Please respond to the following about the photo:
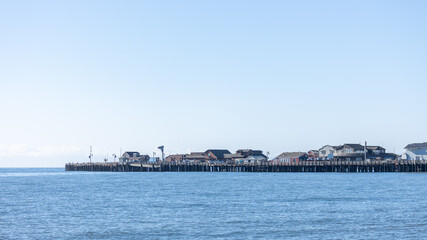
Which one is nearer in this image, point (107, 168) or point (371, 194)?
point (371, 194)

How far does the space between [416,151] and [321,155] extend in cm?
3014

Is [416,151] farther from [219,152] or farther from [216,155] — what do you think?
[219,152]

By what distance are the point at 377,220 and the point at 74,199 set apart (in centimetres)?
3185

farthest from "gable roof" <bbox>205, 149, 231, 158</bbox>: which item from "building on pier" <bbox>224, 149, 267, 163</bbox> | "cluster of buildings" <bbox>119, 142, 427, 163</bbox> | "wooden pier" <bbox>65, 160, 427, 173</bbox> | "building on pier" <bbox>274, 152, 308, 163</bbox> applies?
"building on pier" <bbox>274, 152, 308, 163</bbox>

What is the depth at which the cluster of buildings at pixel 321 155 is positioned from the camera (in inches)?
5153

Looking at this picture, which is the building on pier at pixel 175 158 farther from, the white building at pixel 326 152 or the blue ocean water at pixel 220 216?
the blue ocean water at pixel 220 216

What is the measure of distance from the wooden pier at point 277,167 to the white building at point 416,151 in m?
9.77

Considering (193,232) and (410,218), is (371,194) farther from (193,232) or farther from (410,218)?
(193,232)

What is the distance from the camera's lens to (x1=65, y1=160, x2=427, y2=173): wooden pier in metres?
120

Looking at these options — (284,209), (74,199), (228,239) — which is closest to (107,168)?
(74,199)

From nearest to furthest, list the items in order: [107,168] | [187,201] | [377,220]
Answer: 1. [377,220]
2. [187,201]
3. [107,168]

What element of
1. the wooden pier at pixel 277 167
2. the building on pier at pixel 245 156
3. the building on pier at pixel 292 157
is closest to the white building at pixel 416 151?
the wooden pier at pixel 277 167

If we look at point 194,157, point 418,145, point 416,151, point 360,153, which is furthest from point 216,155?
point 418,145

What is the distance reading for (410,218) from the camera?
40406 millimetres
